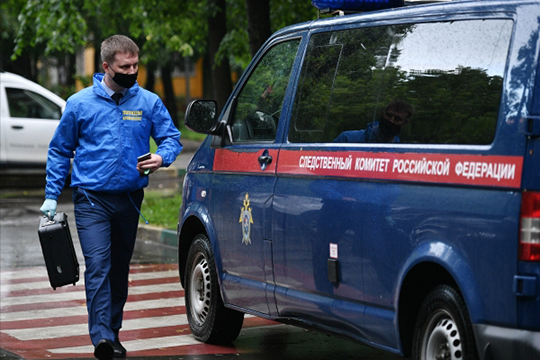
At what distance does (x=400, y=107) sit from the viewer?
4965 millimetres

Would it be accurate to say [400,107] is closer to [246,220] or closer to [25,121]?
[246,220]

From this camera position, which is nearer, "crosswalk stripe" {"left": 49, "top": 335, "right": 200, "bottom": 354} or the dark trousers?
the dark trousers

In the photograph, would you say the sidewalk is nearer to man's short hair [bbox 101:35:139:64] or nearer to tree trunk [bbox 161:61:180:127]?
man's short hair [bbox 101:35:139:64]

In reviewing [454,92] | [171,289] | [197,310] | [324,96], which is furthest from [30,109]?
[454,92]

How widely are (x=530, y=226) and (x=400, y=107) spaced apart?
1.13 metres

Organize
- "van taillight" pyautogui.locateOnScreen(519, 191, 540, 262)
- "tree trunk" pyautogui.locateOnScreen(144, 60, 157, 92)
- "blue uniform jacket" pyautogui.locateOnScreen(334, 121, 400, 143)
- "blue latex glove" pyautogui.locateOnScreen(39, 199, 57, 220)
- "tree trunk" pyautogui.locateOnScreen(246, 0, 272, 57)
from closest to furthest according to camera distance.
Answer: "van taillight" pyautogui.locateOnScreen(519, 191, 540, 262), "blue uniform jacket" pyautogui.locateOnScreen(334, 121, 400, 143), "blue latex glove" pyautogui.locateOnScreen(39, 199, 57, 220), "tree trunk" pyautogui.locateOnScreen(246, 0, 272, 57), "tree trunk" pyautogui.locateOnScreen(144, 60, 157, 92)

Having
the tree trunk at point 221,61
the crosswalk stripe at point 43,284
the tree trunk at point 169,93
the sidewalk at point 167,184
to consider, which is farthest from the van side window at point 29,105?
the tree trunk at point 169,93

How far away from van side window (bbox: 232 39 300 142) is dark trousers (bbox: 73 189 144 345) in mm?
827

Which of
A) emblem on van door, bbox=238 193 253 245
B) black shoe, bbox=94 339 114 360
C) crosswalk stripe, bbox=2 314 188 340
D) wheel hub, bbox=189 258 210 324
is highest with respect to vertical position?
emblem on van door, bbox=238 193 253 245

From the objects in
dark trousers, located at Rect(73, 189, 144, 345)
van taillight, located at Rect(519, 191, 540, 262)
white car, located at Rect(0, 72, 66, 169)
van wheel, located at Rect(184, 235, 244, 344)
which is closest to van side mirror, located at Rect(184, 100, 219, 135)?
dark trousers, located at Rect(73, 189, 144, 345)

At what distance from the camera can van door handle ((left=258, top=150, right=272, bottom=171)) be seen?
20.1ft

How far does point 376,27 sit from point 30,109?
14.8 m

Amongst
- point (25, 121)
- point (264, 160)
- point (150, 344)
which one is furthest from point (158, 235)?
point (25, 121)

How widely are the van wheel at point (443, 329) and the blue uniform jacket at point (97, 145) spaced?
7.71ft
